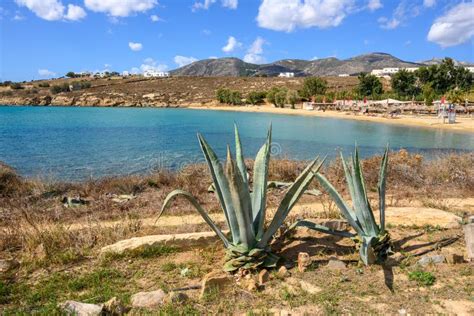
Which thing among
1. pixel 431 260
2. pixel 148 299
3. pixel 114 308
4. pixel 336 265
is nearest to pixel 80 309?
pixel 114 308

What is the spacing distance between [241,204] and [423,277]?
1.71m

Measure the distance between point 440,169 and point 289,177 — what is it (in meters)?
3.53

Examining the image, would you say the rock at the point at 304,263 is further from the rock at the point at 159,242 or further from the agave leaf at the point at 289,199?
the rock at the point at 159,242

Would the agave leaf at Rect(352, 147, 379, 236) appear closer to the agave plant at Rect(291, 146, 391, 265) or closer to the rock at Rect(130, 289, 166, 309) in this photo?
the agave plant at Rect(291, 146, 391, 265)

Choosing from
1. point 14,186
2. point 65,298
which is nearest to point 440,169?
point 65,298

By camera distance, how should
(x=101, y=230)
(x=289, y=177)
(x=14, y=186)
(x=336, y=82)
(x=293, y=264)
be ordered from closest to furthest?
(x=293, y=264)
(x=101, y=230)
(x=14, y=186)
(x=289, y=177)
(x=336, y=82)

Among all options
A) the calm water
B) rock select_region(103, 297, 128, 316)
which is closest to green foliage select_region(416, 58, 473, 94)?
the calm water

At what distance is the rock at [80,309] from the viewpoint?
2.67 metres

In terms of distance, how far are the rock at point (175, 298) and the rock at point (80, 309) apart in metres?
0.51

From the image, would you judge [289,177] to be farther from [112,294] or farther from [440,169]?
[112,294]

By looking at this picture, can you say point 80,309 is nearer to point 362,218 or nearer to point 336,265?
point 336,265

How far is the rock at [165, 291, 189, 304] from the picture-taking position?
9.62 feet

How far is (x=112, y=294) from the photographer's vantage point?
3.19 meters

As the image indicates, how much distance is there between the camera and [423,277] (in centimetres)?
325
